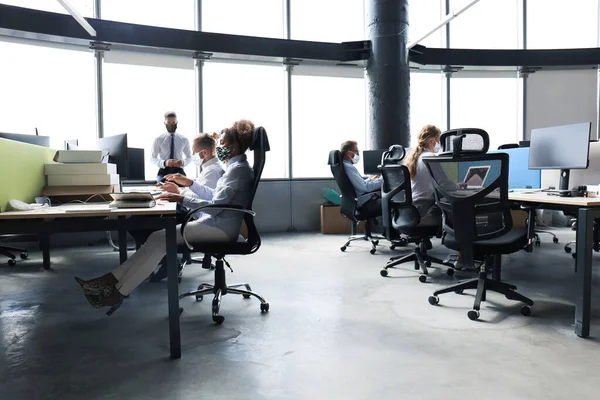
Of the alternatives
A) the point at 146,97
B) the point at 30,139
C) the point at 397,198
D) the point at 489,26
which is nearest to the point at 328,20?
the point at 489,26

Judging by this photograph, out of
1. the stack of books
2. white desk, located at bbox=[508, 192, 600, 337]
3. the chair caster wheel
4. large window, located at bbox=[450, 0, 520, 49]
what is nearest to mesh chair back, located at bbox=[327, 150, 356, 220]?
the chair caster wheel

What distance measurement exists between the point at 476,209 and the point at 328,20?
5794mm

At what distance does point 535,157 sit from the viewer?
3.96 m

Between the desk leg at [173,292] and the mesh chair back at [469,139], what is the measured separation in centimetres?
177

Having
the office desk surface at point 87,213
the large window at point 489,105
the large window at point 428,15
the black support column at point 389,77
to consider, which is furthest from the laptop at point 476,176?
the large window at point 489,105

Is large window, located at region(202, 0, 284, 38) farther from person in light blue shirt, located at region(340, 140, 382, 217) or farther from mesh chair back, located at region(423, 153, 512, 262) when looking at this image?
mesh chair back, located at region(423, 153, 512, 262)

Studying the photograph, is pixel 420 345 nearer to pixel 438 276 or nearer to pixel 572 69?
pixel 438 276

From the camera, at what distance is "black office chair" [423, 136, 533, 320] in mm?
2730

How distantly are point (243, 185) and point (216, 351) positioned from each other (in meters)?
1.04

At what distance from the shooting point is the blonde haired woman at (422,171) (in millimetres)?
3977

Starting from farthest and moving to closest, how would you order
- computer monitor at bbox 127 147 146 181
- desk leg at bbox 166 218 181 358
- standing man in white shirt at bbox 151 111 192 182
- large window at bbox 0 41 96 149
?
large window at bbox 0 41 96 149 < standing man in white shirt at bbox 151 111 192 182 < computer monitor at bbox 127 147 146 181 < desk leg at bbox 166 218 181 358

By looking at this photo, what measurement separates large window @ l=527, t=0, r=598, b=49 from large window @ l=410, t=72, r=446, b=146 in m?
1.87

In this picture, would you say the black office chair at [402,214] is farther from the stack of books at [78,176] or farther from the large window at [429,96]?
the large window at [429,96]

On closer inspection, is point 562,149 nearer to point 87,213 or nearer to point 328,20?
point 87,213
